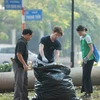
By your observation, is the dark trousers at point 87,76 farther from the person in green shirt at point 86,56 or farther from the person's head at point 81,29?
the person's head at point 81,29

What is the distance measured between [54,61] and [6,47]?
14482 mm

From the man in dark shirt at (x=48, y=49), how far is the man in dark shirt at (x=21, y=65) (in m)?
0.38

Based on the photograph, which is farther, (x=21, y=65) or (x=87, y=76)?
(x=87, y=76)

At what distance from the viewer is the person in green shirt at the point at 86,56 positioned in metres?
7.04

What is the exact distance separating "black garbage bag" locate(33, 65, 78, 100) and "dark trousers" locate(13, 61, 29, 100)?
447 millimetres

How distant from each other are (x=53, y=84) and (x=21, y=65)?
2.62ft

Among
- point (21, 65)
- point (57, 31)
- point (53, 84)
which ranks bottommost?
point (53, 84)

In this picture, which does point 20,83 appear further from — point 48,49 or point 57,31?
point 57,31

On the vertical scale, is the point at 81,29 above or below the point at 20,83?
above

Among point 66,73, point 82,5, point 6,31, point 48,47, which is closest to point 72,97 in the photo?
point 66,73

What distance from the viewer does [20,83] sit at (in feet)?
20.6

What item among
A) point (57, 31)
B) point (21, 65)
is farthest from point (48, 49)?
point (21, 65)

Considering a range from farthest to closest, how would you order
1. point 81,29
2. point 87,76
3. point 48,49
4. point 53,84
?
1. point 87,76
2. point 81,29
3. point 48,49
4. point 53,84

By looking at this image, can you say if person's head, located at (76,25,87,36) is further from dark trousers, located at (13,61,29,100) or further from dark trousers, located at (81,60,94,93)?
dark trousers, located at (13,61,29,100)
